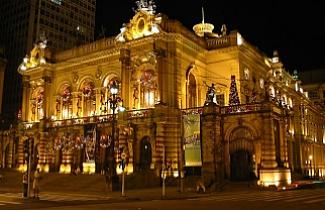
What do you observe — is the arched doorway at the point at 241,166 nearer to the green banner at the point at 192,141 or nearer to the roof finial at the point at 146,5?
the green banner at the point at 192,141

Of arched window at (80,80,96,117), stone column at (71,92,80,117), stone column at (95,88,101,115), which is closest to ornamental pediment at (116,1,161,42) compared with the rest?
stone column at (95,88,101,115)

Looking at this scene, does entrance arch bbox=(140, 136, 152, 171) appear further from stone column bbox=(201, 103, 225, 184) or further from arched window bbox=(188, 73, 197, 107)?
arched window bbox=(188, 73, 197, 107)

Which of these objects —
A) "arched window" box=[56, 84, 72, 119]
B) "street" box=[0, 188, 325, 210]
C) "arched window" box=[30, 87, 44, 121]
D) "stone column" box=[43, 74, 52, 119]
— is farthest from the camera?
"arched window" box=[30, 87, 44, 121]

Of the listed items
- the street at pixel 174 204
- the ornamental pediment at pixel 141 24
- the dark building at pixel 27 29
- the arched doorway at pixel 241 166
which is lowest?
the street at pixel 174 204

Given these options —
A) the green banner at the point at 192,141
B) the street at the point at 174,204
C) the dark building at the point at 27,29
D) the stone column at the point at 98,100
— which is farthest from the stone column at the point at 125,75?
the dark building at the point at 27,29

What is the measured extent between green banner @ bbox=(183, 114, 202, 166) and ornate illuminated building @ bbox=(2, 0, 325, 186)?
0.10 metres

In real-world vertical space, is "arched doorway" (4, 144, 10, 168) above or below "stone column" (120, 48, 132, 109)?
below

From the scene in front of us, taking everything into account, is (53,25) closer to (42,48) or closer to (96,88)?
(42,48)

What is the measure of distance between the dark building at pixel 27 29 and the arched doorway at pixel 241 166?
59061mm

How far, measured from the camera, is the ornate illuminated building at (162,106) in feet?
135

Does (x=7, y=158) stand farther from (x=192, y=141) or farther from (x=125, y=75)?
(x=192, y=141)

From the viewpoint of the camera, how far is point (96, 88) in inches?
2063

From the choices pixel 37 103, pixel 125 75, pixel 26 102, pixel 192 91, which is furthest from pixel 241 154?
pixel 26 102

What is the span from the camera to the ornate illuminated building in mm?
41281
